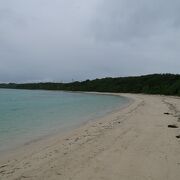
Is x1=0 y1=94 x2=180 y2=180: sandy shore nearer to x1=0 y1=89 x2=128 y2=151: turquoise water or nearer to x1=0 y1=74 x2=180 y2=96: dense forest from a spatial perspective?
x1=0 y1=89 x2=128 y2=151: turquoise water

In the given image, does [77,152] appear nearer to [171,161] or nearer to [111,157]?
[111,157]

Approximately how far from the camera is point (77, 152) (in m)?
8.98

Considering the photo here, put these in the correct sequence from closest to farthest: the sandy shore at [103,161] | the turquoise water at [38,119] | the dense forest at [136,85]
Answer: the sandy shore at [103,161] < the turquoise water at [38,119] < the dense forest at [136,85]

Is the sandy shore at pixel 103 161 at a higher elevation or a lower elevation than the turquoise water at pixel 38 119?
higher

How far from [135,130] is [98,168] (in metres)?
6.49

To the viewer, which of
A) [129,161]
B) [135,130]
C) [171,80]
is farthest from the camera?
[171,80]

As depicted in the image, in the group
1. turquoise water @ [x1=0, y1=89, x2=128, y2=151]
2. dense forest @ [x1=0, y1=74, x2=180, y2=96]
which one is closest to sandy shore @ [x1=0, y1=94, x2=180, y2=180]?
turquoise water @ [x1=0, y1=89, x2=128, y2=151]

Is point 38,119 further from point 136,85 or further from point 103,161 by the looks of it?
point 136,85

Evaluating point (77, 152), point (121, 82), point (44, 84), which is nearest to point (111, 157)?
point (77, 152)

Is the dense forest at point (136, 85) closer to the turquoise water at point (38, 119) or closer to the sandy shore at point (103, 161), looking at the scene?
the turquoise water at point (38, 119)

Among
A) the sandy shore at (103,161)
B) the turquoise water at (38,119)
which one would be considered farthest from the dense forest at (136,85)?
the sandy shore at (103,161)

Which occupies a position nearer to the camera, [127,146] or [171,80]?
[127,146]

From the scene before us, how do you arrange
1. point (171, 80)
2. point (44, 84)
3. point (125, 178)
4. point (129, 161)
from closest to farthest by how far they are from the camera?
point (125, 178), point (129, 161), point (171, 80), point (44, 84)

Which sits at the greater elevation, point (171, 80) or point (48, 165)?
point (171, 80)
